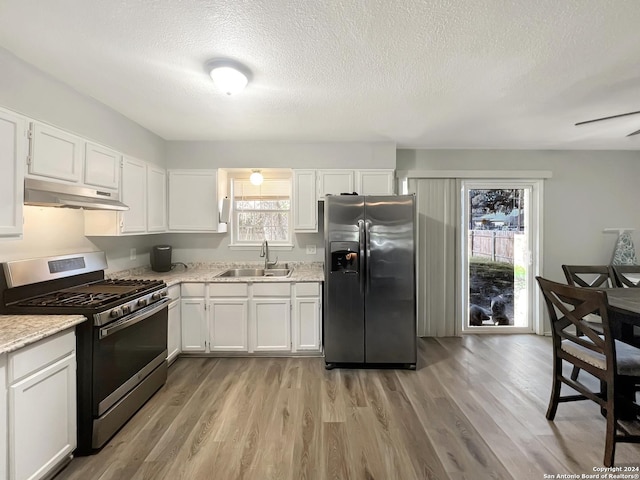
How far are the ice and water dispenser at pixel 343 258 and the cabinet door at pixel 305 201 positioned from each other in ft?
2.18

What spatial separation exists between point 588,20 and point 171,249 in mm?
4085

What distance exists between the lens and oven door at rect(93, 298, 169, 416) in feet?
6.19

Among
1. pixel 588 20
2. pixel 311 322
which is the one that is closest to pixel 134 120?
pixel 311 322

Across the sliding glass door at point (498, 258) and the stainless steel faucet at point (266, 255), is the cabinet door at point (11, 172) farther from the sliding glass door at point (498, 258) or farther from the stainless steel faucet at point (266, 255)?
the sliding glass door at point (498, 258)

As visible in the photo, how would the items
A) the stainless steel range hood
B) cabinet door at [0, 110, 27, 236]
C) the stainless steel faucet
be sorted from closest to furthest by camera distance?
cabinet door at [0, 110, 27, 236] < the stainless steel range hood < the stainless steel faucet

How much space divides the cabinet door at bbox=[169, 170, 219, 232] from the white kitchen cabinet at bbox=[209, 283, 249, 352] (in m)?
0.85

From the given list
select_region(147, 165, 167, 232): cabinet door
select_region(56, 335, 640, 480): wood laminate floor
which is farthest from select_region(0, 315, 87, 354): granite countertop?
select_region(147, 165, 167, 232): cabinet door

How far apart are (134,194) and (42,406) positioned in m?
1.96

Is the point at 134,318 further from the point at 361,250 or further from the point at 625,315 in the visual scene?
the point at 625,315

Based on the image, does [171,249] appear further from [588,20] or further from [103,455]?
[588,20]

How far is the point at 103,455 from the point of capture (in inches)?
74.1

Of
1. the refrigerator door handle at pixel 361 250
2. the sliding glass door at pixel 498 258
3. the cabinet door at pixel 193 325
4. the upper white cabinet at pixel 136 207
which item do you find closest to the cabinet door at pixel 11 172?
the upper white cabinet at pixel 136 207

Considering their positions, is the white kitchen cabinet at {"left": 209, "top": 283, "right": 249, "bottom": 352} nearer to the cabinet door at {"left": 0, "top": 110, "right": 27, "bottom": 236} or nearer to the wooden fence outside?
the cabinet door at {"left": 0, "top": 110, "right": 27, "bottom": 236}

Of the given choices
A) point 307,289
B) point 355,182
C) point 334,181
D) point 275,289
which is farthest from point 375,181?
point 275,289
